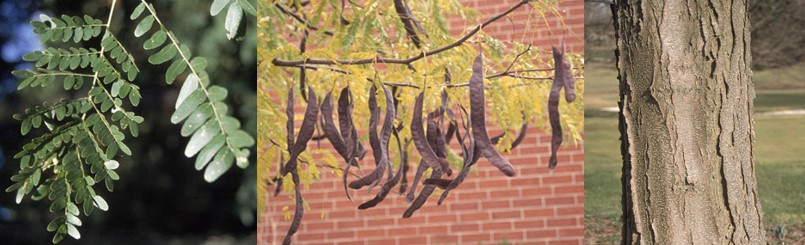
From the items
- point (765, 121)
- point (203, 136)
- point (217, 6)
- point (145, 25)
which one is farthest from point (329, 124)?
point (203, 136)

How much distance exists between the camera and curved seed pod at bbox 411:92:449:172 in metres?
2.68

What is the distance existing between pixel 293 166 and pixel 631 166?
1694 millimetres

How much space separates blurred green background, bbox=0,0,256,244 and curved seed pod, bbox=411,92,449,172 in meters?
1.27

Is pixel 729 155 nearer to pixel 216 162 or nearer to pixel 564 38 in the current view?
pixel 216 162

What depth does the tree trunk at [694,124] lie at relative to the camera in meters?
1.33

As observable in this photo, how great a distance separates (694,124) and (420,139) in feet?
4.72

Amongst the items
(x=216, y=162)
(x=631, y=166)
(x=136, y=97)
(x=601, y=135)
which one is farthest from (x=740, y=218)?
(x=601, y=135)

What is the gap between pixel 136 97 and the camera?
871mm

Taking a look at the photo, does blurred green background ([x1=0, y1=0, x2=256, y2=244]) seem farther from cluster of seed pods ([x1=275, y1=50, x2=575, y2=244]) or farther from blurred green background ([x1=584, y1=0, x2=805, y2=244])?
blurred green background ([x1=584, y1=0, x2=805, y2=244])

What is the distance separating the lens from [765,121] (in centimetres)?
266

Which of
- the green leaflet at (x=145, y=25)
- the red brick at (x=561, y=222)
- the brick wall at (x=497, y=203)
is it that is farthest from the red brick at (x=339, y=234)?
the green leaflet at (x=145, y=25)

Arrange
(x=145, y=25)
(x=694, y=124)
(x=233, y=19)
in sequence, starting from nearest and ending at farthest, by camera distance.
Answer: (x=233, y=19), (x=145, y=25), (x=694, y=124)

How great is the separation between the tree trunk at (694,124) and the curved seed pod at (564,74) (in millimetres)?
1417

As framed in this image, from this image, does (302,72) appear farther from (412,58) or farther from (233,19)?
(233,19)
